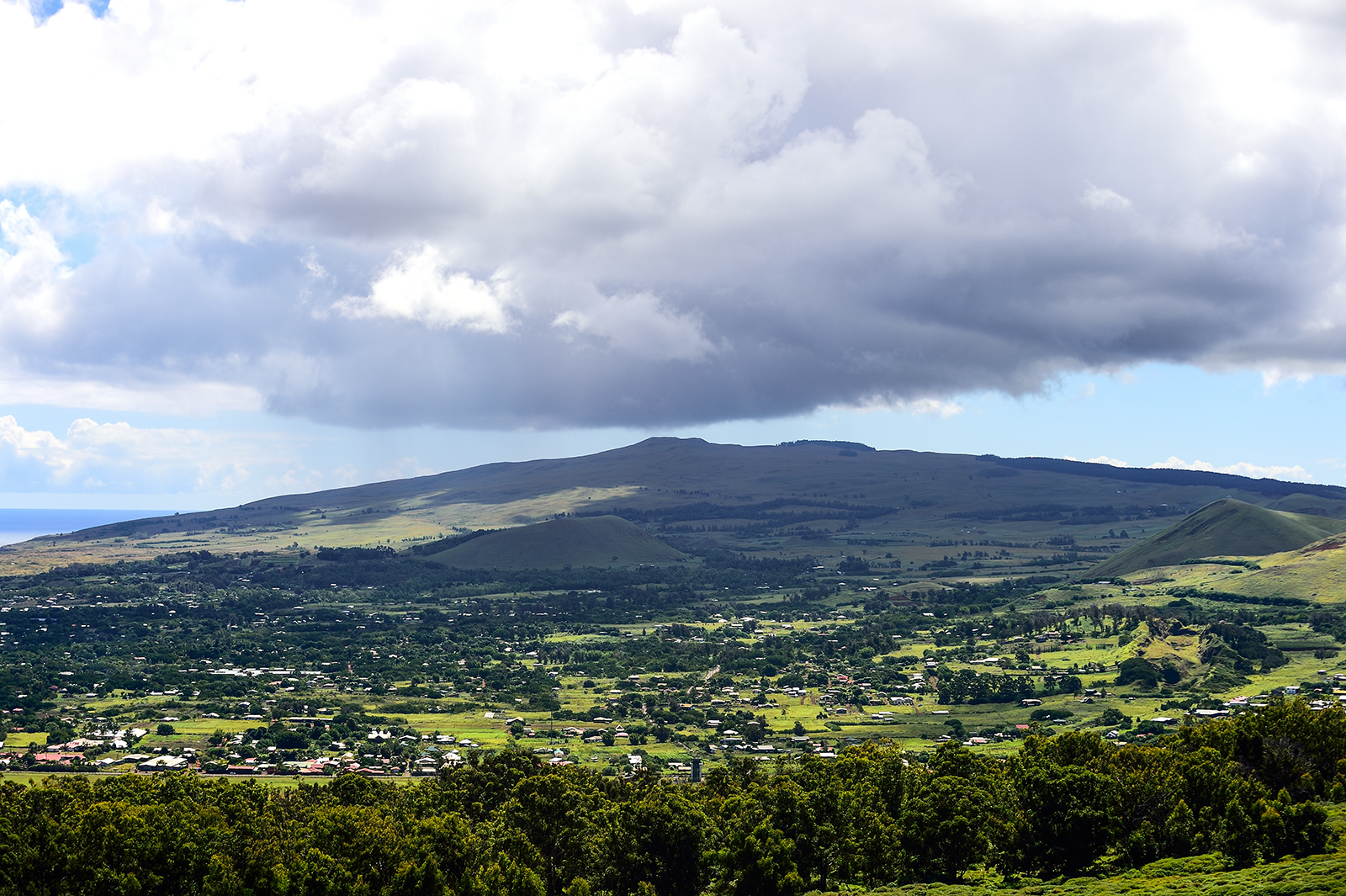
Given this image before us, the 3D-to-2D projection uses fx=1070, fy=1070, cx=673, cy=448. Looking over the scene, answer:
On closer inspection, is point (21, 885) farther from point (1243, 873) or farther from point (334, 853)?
point (1243, 873)

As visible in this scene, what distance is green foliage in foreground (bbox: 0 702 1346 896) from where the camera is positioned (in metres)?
74.2

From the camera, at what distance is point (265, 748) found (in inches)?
6280

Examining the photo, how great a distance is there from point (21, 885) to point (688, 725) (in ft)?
399

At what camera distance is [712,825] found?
85562 millimetres

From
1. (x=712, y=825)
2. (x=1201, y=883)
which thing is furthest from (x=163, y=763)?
(x=1201, y=883)

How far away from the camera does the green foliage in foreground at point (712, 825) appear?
2923 inches

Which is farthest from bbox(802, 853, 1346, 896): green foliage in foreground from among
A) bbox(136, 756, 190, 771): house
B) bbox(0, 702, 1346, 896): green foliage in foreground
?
bbox(136, 756, 190, 771): house

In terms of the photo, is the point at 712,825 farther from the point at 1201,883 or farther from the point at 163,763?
the point at 163,763

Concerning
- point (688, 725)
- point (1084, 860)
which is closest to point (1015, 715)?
point (688, 725)

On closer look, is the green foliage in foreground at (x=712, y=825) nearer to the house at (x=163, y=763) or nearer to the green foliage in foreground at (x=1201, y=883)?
the green foliage in foreground at (x=1201, y=883)

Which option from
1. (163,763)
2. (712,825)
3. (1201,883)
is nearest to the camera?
(1201,883)

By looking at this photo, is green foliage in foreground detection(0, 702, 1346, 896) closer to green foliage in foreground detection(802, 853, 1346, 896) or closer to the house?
green foliage in foreground detection(802, 853, 1346, 896)

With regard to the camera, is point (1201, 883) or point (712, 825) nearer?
point (1201, 883)

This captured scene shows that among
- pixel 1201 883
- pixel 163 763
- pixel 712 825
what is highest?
pixel 712 825
